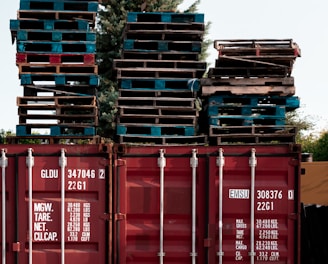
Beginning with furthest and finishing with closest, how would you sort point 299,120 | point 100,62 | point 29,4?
1. point 299,120
2. point 100,62
3. point 29,4

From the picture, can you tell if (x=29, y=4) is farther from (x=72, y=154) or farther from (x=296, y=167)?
(x=296, y=167)

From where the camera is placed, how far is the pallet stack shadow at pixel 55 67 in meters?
10.1

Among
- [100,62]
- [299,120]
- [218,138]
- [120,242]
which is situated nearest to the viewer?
[120,242]

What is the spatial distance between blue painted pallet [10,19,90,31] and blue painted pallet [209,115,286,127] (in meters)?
2.99

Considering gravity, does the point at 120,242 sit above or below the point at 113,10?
below

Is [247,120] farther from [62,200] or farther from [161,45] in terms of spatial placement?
[62,200]

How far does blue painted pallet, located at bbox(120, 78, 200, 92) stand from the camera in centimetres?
1011

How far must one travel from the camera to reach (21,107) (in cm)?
1010

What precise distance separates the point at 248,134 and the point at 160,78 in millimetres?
1893

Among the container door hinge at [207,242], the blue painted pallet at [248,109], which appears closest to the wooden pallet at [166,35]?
the blue painted pallet at [248,109]

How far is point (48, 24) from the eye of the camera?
33.6 ft

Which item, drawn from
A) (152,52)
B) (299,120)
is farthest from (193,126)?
(299,120)

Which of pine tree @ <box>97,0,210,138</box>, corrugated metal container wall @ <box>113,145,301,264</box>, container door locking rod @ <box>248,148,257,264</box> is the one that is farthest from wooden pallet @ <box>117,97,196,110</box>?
pine tree @ <box>97,0,210,138</box>

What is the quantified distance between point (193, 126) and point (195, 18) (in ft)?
6.96
